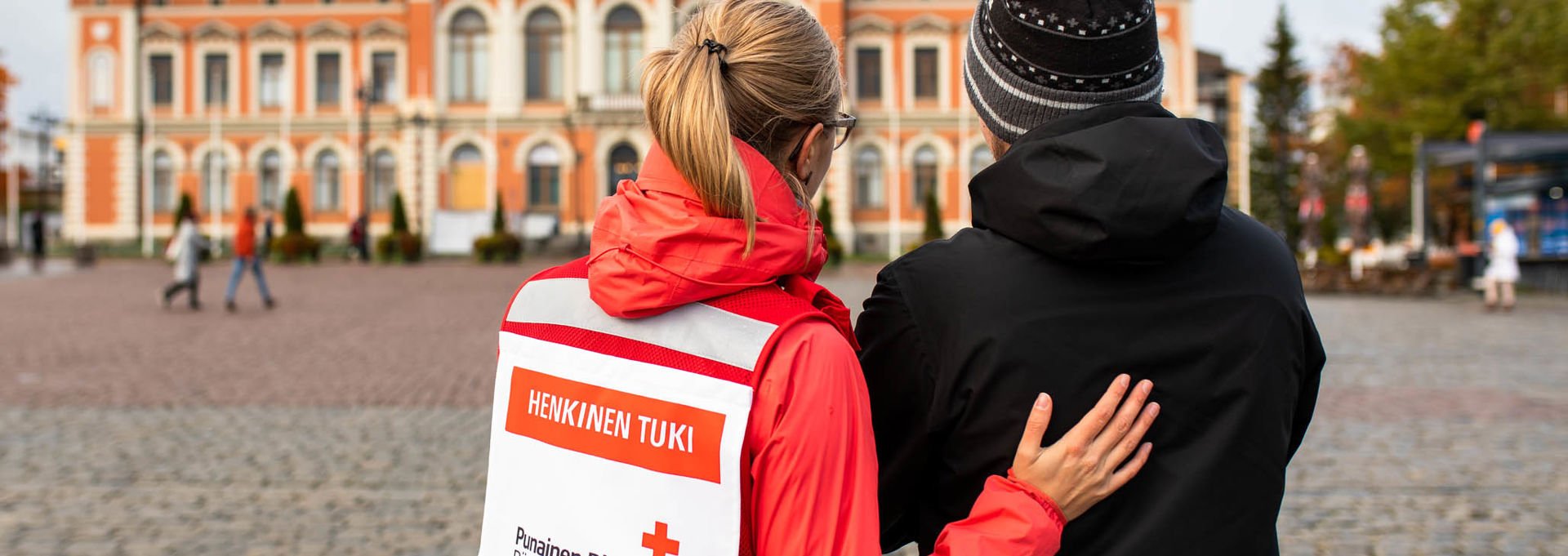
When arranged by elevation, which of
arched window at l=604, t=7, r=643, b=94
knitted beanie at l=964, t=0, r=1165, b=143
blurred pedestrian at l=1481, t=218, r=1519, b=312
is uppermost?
arched window at l=604, t=7, r=643, b=94

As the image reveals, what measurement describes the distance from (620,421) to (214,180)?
49487 millimetres

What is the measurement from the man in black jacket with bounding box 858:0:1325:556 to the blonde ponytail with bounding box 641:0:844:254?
231 millimetres

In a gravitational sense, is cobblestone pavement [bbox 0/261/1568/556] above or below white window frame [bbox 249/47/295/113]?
below

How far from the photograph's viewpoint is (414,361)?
11.2m

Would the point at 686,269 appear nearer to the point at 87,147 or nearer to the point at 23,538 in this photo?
the point at 23,538

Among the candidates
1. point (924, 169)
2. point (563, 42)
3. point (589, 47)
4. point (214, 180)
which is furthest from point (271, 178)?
point (924, 169)

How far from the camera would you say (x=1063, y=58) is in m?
1.58

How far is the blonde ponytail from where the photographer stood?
4.94 feet

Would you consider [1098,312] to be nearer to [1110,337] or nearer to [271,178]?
[1110,337]

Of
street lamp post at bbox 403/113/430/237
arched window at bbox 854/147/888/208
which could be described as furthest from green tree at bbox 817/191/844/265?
street lamp post at bbox 403/113/430/237

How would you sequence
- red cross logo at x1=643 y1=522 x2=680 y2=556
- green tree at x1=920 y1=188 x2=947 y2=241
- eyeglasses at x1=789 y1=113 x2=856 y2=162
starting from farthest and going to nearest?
green tree at x1=920 y1=188 x2=947 y2=241
eyeglasses at x1=789 y1=113 x2=856 y2=162
red cross logo at x1=643 y1=522 x2=680 y2=556

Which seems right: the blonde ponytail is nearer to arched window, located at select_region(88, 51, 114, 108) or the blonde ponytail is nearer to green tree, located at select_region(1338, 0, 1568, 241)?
green tree, located at select_region(1338, 0, 1568, 241)

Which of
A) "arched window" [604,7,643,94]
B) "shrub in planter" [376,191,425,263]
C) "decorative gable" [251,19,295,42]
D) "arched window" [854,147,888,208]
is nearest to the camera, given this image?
"shrub in planter" [376,191,425,263]

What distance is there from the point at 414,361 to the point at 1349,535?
8572 millimetres
